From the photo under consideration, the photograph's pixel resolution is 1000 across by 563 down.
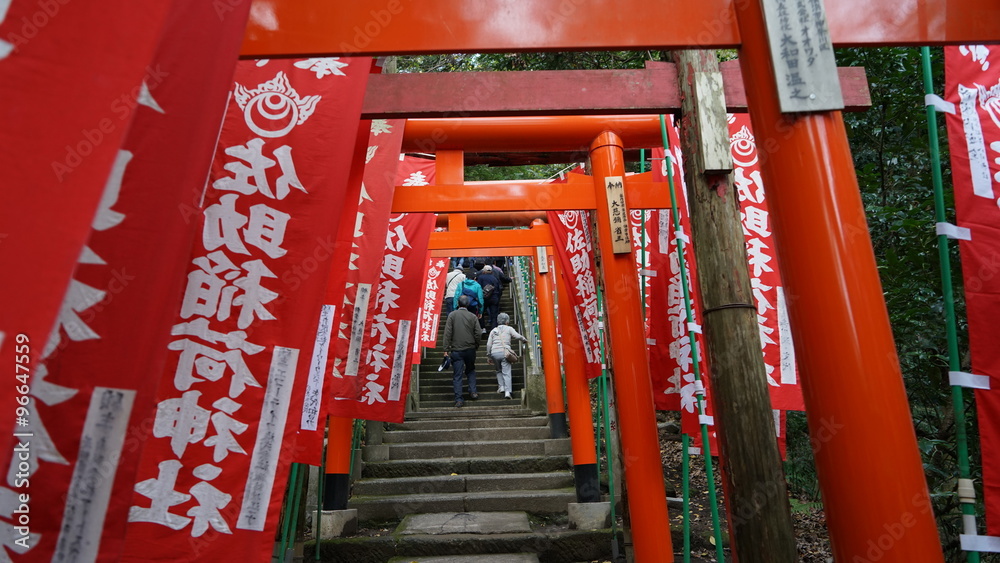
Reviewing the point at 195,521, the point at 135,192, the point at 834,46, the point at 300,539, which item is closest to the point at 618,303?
the point at 834,46

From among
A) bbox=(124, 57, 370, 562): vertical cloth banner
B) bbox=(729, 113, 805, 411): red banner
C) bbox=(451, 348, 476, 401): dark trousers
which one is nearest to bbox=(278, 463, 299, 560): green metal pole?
bbox=(124, 57, 370, 562): vertical cloth banner

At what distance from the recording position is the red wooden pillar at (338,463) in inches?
294

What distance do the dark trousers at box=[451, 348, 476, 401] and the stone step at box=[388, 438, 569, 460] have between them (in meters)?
2.59

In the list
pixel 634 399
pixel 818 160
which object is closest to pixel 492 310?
pixel 634 399

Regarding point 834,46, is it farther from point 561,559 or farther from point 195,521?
point 561,559

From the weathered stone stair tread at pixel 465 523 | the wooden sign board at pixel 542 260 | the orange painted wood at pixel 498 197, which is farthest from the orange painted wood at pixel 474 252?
the weathered stone stair tread at pixel 465 523

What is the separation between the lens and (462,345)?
38.1ft

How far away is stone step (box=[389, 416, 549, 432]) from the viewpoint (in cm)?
1005

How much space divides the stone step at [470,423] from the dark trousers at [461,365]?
1559 mm

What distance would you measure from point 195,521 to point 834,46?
3482 mm

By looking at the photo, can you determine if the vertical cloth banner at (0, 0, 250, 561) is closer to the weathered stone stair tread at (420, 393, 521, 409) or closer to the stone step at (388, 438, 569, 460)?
the stone step at (388, 438, 569, 460)

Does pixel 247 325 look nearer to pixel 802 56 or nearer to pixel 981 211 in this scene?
pixel 802 56

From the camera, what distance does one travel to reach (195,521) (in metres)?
2.70

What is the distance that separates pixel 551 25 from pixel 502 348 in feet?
29.6
